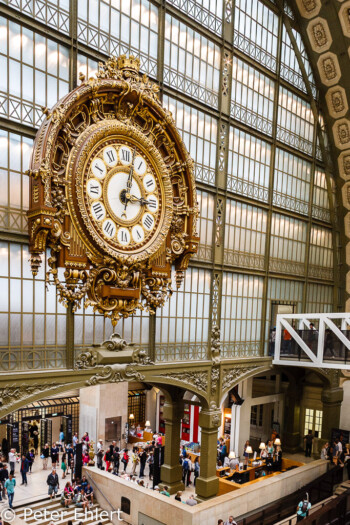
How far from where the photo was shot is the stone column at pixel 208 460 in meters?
17.2

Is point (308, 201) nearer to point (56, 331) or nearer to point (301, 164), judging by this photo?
point (301, 164)

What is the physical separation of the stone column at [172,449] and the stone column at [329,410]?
894 centimetres

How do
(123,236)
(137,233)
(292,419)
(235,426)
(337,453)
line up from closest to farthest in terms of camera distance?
(123,236), (137,233), (337,453), (235,426), (292,419)

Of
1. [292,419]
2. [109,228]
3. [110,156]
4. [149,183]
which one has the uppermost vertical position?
[110,156]

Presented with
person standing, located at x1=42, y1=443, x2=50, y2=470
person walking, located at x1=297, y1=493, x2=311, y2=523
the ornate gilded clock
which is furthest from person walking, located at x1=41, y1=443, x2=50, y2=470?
person walking, located at x1=297, y1=493, x2=311, y2=523

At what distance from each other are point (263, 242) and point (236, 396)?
8283mm

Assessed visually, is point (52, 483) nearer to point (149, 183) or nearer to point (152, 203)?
point (152, 203)

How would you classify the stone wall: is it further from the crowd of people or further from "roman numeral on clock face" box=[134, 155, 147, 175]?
"roman numeral on clock face" box=[134, 155, 147, 175]

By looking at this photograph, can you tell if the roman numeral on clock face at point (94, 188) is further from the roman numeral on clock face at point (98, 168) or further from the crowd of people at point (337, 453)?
the crowd of people at point (337, 453)

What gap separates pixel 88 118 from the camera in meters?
12.8

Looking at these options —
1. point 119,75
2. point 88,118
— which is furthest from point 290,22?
point 88,118

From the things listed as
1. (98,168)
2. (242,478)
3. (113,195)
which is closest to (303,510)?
(242,478)

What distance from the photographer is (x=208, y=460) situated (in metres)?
17.3

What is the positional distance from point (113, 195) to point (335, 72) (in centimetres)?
1508
